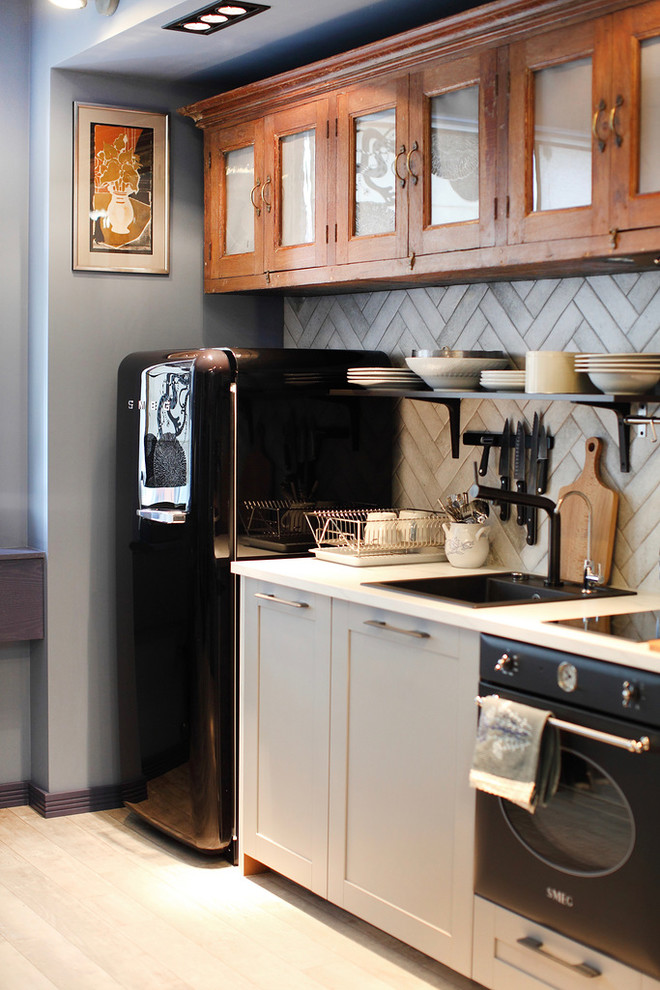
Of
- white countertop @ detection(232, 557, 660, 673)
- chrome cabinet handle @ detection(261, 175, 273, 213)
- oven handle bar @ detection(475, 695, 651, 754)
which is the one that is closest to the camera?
Result: oven handle bar @ detection(475, 695, 651, 754)

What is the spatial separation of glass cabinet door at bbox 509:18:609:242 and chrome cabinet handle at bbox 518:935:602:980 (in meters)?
1.53

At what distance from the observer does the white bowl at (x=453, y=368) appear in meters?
3.16

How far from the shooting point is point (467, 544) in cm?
325

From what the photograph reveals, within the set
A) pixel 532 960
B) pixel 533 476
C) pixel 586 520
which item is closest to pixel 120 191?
pixel 533 476

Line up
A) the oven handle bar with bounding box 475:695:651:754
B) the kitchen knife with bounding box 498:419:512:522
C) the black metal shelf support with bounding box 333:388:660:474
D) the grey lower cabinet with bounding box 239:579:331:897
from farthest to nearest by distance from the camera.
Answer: the kitchen knife with bounding box 498:419:512:522 → the grey lower cabinet with bounding box 239:579:331:897 → the black metal shelf support with bounding box 333:388:660:474 → the oven handle bar with bounding box 475:695:651:754

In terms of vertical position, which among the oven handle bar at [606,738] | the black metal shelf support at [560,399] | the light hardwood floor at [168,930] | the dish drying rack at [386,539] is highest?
the black metal shelf support at [560,399]

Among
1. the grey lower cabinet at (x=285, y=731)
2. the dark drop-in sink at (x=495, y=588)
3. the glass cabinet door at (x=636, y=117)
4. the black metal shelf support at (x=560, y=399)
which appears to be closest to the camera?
the glass cabinet door at (x=636, y=117)

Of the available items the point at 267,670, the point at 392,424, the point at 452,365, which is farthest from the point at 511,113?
the point at 267,670

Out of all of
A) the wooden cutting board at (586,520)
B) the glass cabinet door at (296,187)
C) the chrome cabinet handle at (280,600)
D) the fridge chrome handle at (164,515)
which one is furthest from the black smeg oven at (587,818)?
the glass cabinet door at (296,187)

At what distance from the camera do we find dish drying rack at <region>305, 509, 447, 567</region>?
11.2ft

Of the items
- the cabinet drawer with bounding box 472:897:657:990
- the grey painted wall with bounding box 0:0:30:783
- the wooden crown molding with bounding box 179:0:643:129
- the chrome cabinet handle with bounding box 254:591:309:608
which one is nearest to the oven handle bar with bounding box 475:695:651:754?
the cabinet drawer with bounding box 472:897:657:990

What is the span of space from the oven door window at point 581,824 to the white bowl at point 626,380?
850 mm

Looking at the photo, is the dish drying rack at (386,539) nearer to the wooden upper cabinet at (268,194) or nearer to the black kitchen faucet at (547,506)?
the black kitchen faucet at (547,506)

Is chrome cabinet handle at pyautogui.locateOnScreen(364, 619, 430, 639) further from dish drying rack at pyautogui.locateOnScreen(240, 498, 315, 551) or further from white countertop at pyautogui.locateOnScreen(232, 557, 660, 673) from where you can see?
dish drying rack at pyautogui.locateOnScreen(240, 498, 315, 551)
